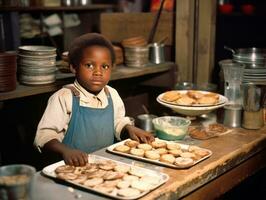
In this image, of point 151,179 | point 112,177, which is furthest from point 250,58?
point 112,177

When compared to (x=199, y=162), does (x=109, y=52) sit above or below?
above

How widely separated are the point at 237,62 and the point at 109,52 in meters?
1.44

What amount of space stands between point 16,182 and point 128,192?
19.3 inches

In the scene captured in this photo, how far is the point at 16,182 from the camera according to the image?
5.41ft

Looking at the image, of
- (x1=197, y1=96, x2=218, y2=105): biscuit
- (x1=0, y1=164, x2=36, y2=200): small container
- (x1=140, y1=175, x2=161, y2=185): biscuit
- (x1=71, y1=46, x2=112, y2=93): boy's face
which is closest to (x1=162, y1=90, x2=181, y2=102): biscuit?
(x1=197, y1=96, x2=218, y2=105): biscuit

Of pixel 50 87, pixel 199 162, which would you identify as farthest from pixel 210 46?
pixel 199 162

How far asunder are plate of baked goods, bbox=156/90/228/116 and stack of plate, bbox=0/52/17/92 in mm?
1083

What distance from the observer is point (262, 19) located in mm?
7781

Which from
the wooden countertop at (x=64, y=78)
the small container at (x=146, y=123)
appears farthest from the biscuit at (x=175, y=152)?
the wooden countertop at (x=64, y=78)

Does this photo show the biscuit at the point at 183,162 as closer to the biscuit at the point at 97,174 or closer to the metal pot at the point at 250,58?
the biscuit at the point at 97,174

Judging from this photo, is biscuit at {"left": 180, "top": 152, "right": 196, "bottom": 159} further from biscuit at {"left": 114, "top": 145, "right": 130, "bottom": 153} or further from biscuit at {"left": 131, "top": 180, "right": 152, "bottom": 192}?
biscuit at {"left": 131, "top": 180, "right": 152, "bottom": 192}

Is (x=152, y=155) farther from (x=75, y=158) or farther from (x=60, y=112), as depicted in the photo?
(x=60, y=112)

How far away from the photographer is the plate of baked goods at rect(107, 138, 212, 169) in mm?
2229

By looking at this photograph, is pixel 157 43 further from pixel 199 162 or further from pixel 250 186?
pixel 199 162
